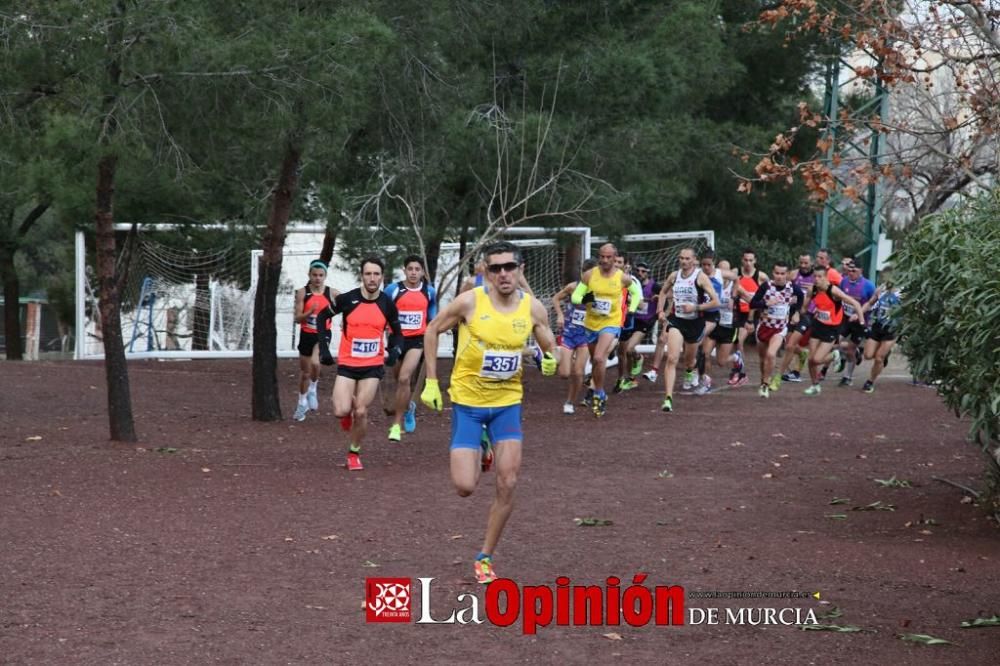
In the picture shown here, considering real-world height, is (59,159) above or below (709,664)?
above

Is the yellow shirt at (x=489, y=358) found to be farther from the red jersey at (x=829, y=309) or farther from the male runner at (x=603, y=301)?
the red jersey at (x=829, y=309)

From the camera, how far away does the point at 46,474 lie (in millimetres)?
12344

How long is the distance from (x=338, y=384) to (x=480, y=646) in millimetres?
6276

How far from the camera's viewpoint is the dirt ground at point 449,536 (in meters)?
7.07

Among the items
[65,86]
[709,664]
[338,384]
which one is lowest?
[709,664]

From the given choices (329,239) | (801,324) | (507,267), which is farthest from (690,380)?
(507,267)

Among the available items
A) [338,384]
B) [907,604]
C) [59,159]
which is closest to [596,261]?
[338,384]

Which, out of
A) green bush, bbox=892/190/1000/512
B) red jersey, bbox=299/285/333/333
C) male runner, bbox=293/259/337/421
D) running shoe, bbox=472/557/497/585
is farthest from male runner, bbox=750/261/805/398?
running shoe, bbox=472/557/497/585

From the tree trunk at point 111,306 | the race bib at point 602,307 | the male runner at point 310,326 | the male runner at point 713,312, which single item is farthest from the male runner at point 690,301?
the tree trunk at point 111,306

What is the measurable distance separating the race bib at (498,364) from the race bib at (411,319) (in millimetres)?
6988

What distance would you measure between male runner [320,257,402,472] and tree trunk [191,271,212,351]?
16575 millimetres

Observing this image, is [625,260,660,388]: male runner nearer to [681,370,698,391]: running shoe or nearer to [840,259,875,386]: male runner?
[681,370,698,391]: running shoe

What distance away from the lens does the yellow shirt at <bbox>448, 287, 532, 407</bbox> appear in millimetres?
8484

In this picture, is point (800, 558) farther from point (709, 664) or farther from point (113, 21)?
point (113, 21)
